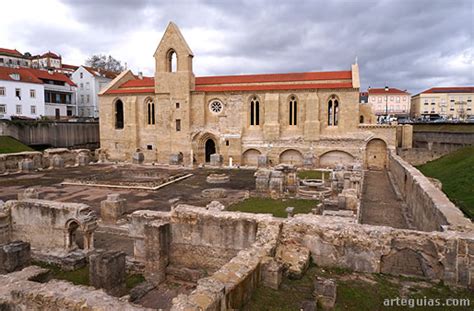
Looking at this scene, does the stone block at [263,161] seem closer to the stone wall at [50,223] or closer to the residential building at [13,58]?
the stone wall at [50,223]

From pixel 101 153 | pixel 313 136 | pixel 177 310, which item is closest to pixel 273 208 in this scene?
pixel 177 310

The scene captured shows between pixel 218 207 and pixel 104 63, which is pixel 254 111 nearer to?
pixel 218 207

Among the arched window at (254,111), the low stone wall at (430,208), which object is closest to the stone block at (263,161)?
the arched window at (254,111)

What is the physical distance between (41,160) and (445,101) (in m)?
105

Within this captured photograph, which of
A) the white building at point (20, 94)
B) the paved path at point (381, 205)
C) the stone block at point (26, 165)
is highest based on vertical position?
the white building at point (20, 94)

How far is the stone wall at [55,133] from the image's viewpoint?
125 feet

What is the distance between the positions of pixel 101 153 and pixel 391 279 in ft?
124

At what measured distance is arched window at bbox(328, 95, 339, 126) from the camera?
3418cm

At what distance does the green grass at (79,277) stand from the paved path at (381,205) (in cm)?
1028

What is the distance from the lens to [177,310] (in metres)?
5.23

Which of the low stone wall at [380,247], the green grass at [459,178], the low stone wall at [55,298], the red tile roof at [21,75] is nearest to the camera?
the low stone wall at [55,298]

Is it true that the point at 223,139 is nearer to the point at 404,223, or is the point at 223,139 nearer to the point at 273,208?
the point at 273,208

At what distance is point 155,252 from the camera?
10.2 metres

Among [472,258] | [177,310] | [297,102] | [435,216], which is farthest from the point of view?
[297,102]
